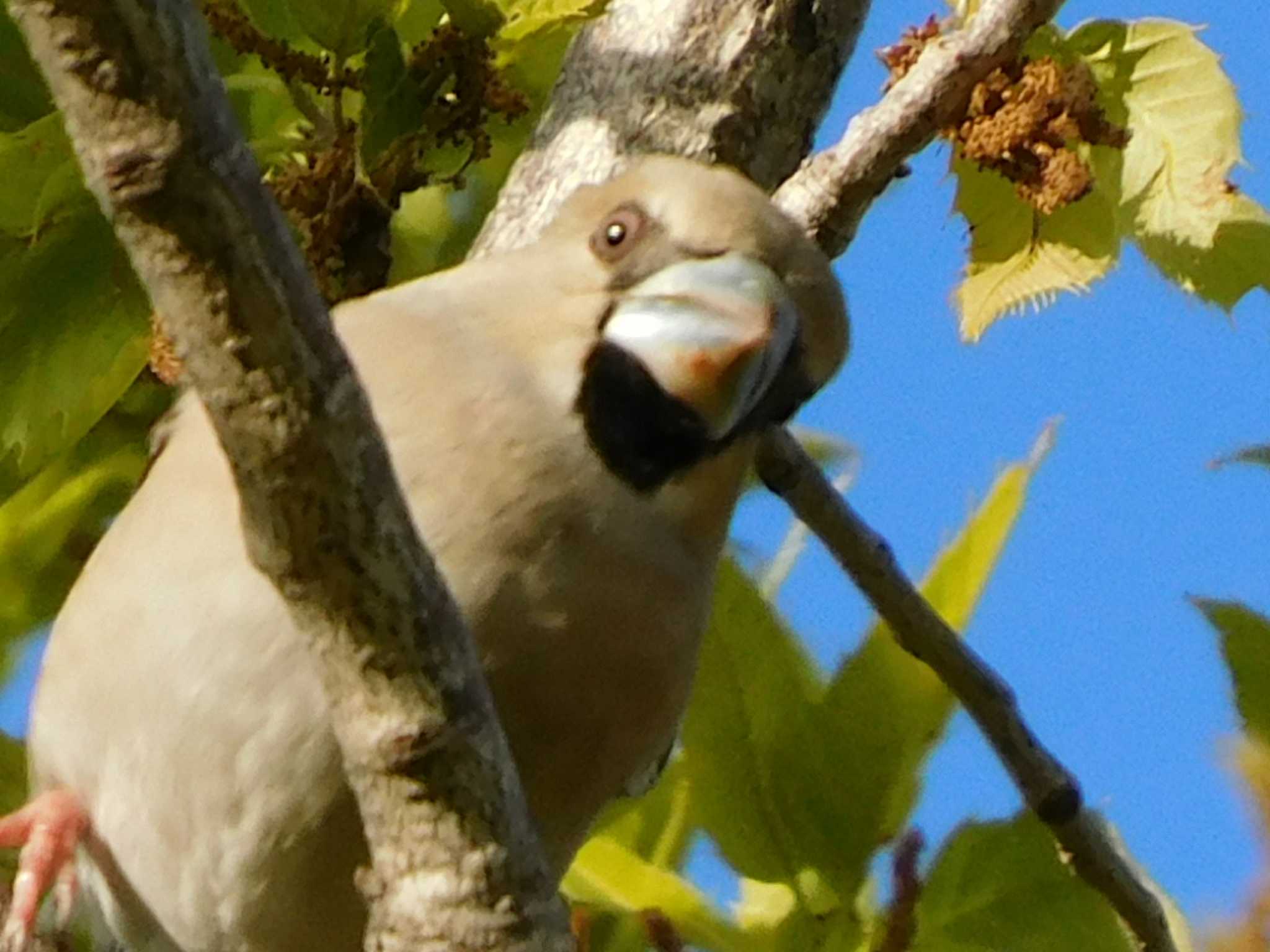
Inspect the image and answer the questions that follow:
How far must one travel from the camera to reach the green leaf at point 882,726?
1.75m

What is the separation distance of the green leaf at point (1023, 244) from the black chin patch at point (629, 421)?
26cm

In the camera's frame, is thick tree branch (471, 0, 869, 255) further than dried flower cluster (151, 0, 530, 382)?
Yes

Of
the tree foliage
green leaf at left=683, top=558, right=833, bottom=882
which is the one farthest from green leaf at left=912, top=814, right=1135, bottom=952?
green leaf at left=683, top=558, right=833, bottom=882

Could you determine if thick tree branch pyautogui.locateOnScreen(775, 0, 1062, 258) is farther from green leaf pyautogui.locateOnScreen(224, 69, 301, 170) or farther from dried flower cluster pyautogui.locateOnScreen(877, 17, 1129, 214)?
green leaf pyautogui.locateOnScreen(224, 69, 301, 170)

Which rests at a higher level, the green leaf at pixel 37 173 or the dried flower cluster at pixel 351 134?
the green leaf at pixel 37 173

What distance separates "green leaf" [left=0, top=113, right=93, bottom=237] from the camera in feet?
5.30

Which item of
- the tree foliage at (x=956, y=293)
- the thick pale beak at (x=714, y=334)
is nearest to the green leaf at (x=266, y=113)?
the tree foliage at (x=956, y=293)

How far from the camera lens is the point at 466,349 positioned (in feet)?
5.89

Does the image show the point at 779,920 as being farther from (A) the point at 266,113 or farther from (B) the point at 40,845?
(A) the point at 266,113

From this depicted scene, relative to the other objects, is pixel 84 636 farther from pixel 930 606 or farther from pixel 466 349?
pixel 930 606

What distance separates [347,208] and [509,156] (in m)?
0.33

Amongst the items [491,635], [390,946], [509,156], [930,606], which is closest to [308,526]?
[390,946]

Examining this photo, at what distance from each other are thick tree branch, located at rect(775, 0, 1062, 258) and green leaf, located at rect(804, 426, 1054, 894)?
0.94 ft

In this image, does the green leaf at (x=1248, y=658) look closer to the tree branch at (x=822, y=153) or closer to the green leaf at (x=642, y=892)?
the tree branch at (x=822, y=153)
